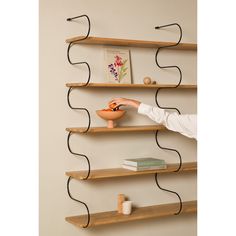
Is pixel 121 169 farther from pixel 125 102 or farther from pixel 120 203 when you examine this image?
pixel 125 102

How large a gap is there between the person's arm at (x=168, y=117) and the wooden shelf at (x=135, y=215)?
63 centimetres

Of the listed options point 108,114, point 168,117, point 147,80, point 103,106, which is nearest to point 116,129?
point 108,114

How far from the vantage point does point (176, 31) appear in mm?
3369

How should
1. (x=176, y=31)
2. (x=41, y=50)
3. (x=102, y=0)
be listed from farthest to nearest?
(x=176, y=31), (x=102, y=0), (x=41, y=50)

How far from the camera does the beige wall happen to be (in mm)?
2799

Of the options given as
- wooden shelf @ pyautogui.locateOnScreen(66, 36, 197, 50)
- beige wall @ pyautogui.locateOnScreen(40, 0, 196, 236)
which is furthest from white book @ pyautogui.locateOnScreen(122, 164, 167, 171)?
wooden shelf @ pyautogui.locateOnScreen(66, 36, 197, 50)

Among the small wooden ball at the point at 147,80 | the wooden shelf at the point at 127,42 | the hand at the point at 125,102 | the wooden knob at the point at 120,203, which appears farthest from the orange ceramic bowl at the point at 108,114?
the wooden knob at the point at 120,203

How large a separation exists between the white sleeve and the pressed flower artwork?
1.03 ft

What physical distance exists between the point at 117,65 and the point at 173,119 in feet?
1.89

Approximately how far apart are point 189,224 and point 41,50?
185cm
